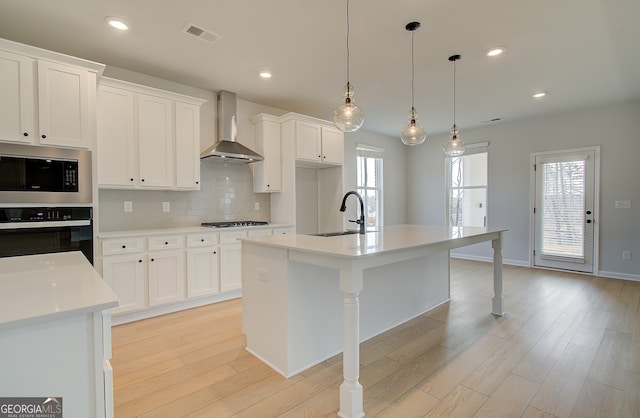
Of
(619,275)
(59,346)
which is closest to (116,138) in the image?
(59,346)

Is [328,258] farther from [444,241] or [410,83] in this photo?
[410,83]

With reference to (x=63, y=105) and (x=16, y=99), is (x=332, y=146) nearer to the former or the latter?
(x=63, y=105)

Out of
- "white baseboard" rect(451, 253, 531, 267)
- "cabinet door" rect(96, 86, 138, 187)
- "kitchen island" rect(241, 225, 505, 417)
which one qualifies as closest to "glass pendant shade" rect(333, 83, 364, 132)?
"kitchen island" rect(241, 225, 505, 417)

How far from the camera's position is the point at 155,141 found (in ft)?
11.1

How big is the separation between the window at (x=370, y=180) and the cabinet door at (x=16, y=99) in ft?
15.6

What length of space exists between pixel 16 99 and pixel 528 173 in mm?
→ 6926

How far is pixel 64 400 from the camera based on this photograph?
916 millimetres

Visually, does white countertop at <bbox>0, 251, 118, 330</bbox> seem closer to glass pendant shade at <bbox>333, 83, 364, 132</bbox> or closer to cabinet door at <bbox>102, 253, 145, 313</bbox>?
cabinet door at <bbox>102, 253, 145, 313</bbox>

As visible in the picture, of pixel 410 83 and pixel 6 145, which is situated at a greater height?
pixel 410 83

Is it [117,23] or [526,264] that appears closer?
[117,23]

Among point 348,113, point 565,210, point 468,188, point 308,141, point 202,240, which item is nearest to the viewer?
point 348,113

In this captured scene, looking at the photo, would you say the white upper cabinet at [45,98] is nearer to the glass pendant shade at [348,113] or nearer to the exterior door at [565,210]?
the glass pendant shade at [348,113]

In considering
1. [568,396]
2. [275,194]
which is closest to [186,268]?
[275,194]

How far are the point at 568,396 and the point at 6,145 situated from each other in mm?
4389
